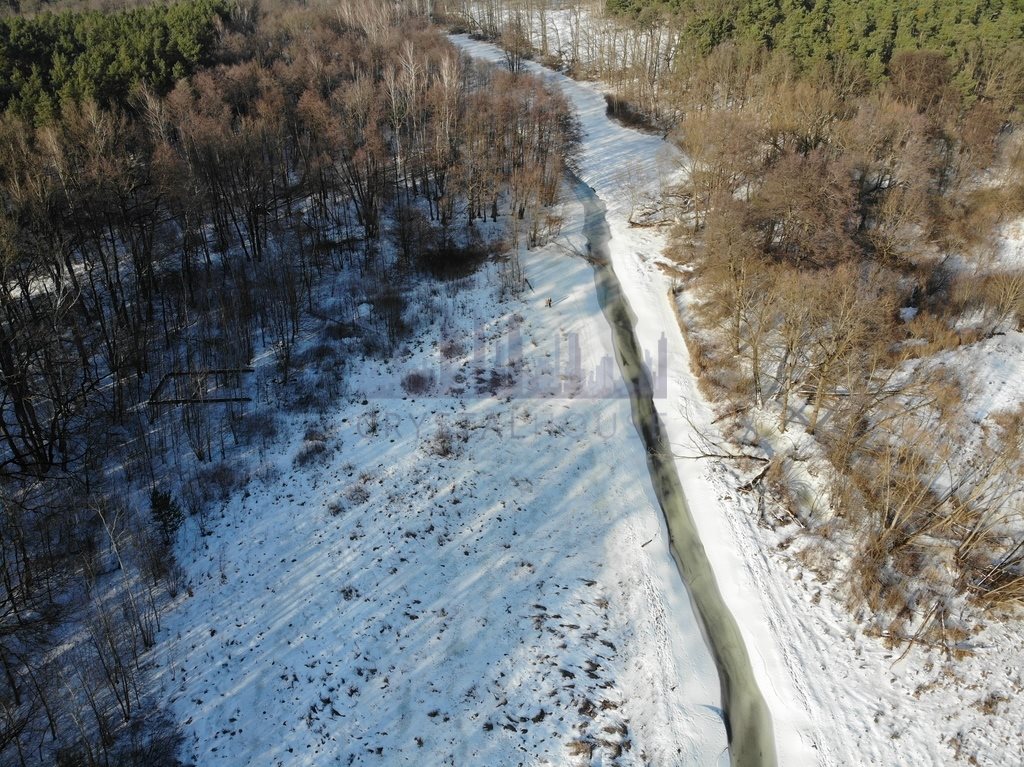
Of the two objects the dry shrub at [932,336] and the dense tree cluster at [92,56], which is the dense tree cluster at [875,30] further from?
the dense tree cluster at [92,56]

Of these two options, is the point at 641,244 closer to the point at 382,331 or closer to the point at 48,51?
the point at 382,331

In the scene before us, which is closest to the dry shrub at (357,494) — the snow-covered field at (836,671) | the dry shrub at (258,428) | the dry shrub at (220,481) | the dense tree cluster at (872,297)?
the dry shrub at (220,481)

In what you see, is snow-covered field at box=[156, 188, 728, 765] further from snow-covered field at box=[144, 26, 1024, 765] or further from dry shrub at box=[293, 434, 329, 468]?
dry shrub at box=[293, 434, 329, 468]

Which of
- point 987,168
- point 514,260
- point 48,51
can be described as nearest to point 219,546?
point 514,260

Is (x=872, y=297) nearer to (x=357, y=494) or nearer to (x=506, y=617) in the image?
(x=506, y=617)

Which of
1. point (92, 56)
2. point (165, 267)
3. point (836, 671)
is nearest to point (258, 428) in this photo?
point (165, 267)

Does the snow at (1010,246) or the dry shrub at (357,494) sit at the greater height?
the snow at (1010,246)
